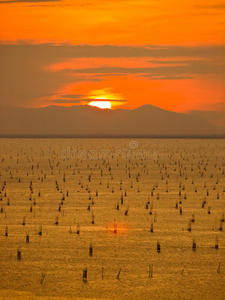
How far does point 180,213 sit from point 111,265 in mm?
5868

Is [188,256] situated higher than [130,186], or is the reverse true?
[130,186]

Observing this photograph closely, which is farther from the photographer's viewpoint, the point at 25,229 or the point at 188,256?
the point at 25,229

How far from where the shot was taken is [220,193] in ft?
67.6

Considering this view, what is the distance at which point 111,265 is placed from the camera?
9.84 m

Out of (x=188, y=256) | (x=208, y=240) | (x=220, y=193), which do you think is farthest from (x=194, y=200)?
(x=188, y=256)

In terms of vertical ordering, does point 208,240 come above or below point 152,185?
below

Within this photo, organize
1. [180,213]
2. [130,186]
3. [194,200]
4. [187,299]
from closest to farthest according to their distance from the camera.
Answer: [187,299], [180,213], [194,200], [130,186]

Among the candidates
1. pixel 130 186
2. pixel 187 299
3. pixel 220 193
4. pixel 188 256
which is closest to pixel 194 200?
pixel 220 193

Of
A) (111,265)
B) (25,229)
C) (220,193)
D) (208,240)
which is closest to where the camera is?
(111,265)

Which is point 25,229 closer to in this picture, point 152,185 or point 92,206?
point 92,206

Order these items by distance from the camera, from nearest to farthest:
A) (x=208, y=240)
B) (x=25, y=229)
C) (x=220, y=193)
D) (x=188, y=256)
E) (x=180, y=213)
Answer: (x=188, y=256), (x=208, y=240), (x=25, y=229), (x=180, y=213), (x=220, y=193)

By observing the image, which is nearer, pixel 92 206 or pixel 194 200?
pixel 92 206

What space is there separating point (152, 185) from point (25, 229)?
11.2 metres

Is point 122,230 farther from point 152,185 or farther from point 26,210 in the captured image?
point 152,185
